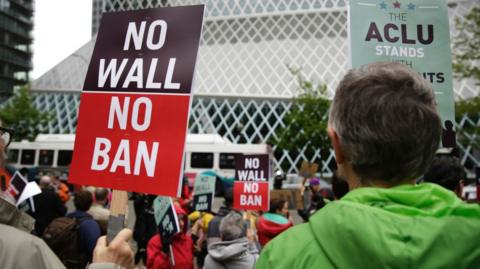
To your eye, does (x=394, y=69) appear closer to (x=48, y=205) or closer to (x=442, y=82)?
(x=442, y=82)

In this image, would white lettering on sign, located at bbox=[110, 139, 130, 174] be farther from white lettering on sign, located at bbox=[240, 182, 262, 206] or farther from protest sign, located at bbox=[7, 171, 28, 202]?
protest sign, located at bbox=[7, 171, 28, 202]

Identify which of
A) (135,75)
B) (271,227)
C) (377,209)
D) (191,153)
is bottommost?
(271,227)

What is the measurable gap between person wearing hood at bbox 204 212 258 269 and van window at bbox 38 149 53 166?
2375 cm

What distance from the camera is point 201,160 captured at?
23.2 metres

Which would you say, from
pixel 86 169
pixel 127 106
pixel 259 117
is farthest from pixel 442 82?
pixel 259 117

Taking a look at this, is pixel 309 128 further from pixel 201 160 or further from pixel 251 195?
pixel 251 195

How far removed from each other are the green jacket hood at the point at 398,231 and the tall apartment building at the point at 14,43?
66.1 meters

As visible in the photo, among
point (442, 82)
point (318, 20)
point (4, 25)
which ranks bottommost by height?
point (442, 82)

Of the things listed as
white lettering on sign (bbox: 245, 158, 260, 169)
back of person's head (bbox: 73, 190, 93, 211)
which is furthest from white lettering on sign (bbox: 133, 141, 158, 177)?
white lettering on sign (bbox: 245, 158, 260, 169)

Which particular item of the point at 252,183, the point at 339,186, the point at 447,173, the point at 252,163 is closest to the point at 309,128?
the point at 252,163

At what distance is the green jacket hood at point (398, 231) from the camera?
38.0 inches

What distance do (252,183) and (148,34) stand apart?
478cm

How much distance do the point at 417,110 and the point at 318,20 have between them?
4348 centimetres

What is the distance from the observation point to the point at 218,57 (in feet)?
143
